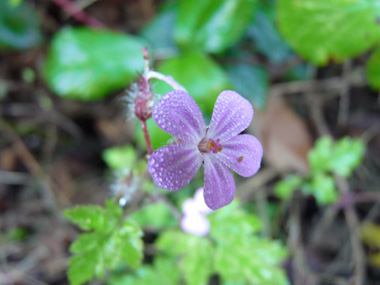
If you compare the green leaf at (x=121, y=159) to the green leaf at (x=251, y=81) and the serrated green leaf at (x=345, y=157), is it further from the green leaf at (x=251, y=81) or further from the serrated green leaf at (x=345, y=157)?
the serrated green leaf at (x=345, y=157)

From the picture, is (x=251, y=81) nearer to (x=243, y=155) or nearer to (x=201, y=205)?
(x=201, y=205)

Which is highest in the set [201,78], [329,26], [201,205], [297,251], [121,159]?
[201,78]

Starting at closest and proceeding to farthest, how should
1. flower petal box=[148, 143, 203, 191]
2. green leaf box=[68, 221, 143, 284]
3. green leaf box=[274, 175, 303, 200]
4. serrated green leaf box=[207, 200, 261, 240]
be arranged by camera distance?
flower petal box=[148, 143, 203, 191]
green leaf box=[68, 221, 143, 284]
serrated green leaf box=[207, 200, 261, 240]
green leaf box=[274, 175, 303, 200]

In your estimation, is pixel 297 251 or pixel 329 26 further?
pixel 297 251

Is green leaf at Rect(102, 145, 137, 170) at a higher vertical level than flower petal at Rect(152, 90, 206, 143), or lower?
higher

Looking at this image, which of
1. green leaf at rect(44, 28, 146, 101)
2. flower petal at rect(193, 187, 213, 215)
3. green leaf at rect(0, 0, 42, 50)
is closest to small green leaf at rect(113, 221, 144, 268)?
flower petal at rect(193, 187, 213, 215)

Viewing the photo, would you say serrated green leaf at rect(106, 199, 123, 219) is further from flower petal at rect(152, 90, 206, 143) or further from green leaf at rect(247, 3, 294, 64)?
green leaf at rect(247, 3, 294, 64)

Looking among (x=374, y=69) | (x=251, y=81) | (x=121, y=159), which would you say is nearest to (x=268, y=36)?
(x=251, y=81)
